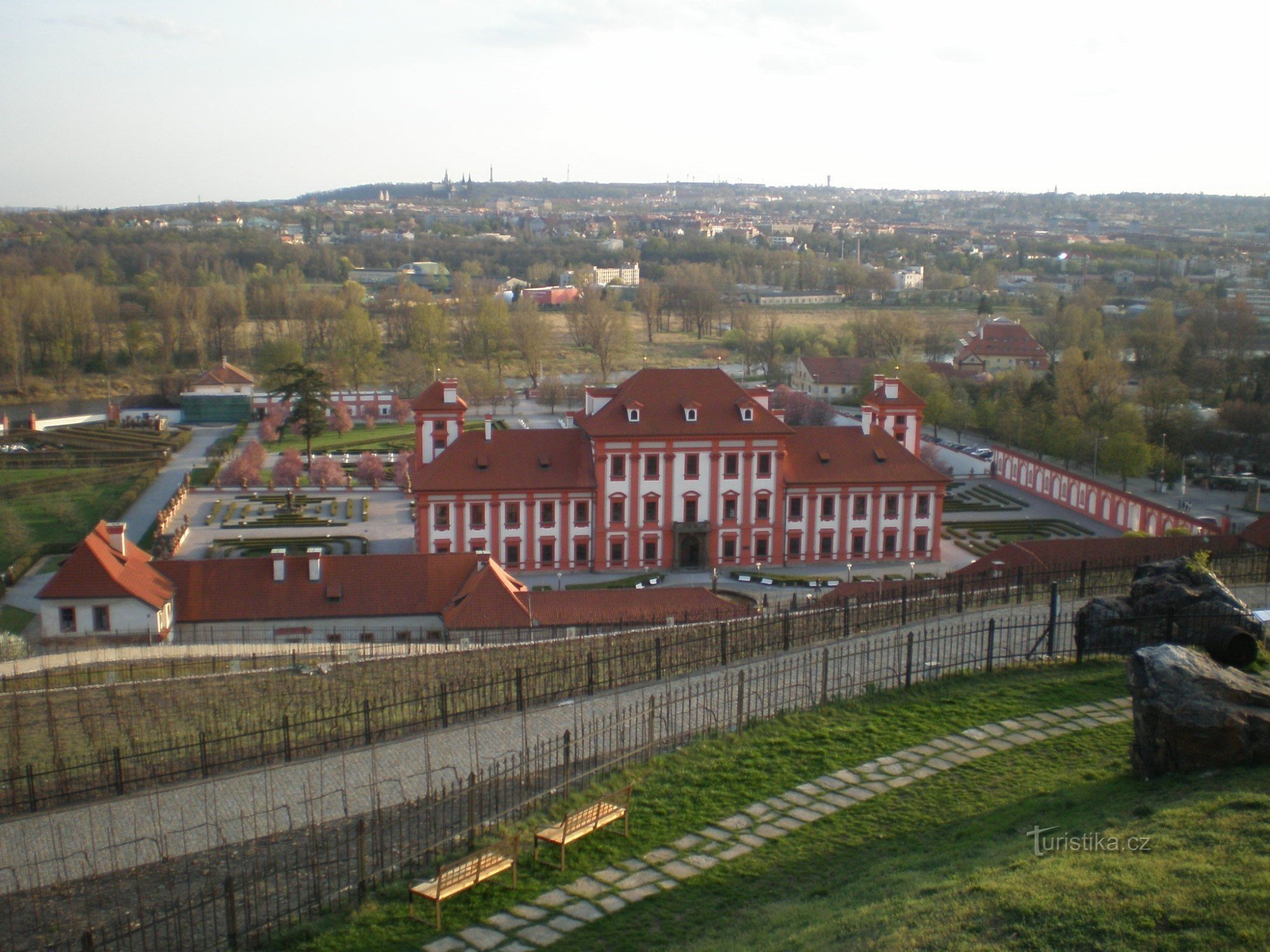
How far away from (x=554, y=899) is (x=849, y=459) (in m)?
26.6

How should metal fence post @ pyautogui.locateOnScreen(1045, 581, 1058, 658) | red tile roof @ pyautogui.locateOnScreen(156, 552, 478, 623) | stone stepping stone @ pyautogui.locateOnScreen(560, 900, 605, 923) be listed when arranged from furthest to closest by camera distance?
red tile roof @ pyautogui.locateOnScreen(156, 552, 478, 623) < metal fence post @ pyautogui.locateOnScreen(1045, 581, 1058, 658) < stone stepping stone @ pyautogui.locateOnScreen(560, 900, 605, 923)

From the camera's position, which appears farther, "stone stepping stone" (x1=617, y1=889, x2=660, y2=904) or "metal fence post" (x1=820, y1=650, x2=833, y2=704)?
"metal fence post" (x1=820, y1=650, x2=833, y2=704)

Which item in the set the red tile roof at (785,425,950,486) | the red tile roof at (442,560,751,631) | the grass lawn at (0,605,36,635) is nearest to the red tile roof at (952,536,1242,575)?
the red tile roof at (785,425,950,486)

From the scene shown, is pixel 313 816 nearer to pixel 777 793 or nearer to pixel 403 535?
pixel 777 793

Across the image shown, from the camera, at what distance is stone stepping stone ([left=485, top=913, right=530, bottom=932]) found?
29.9 feet

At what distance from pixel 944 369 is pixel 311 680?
52.1m

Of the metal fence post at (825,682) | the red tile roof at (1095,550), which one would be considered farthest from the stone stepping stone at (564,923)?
the red tile roof at (1095,550)

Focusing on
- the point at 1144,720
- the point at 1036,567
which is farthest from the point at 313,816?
the point at 1036,567

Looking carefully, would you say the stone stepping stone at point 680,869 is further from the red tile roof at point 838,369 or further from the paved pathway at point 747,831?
the red tile roof at point 838,369

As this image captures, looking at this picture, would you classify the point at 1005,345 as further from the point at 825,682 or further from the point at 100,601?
the point at 825,682

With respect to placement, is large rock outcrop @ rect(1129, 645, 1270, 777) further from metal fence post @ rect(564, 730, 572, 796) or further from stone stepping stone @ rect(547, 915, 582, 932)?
stone stepping stone @ rect(547, 915, 582, 932)

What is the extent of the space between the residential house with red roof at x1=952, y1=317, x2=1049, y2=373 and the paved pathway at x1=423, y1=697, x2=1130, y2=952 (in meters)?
55.0

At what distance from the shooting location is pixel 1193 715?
1034cm

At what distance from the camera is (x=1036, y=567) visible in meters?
25.8
